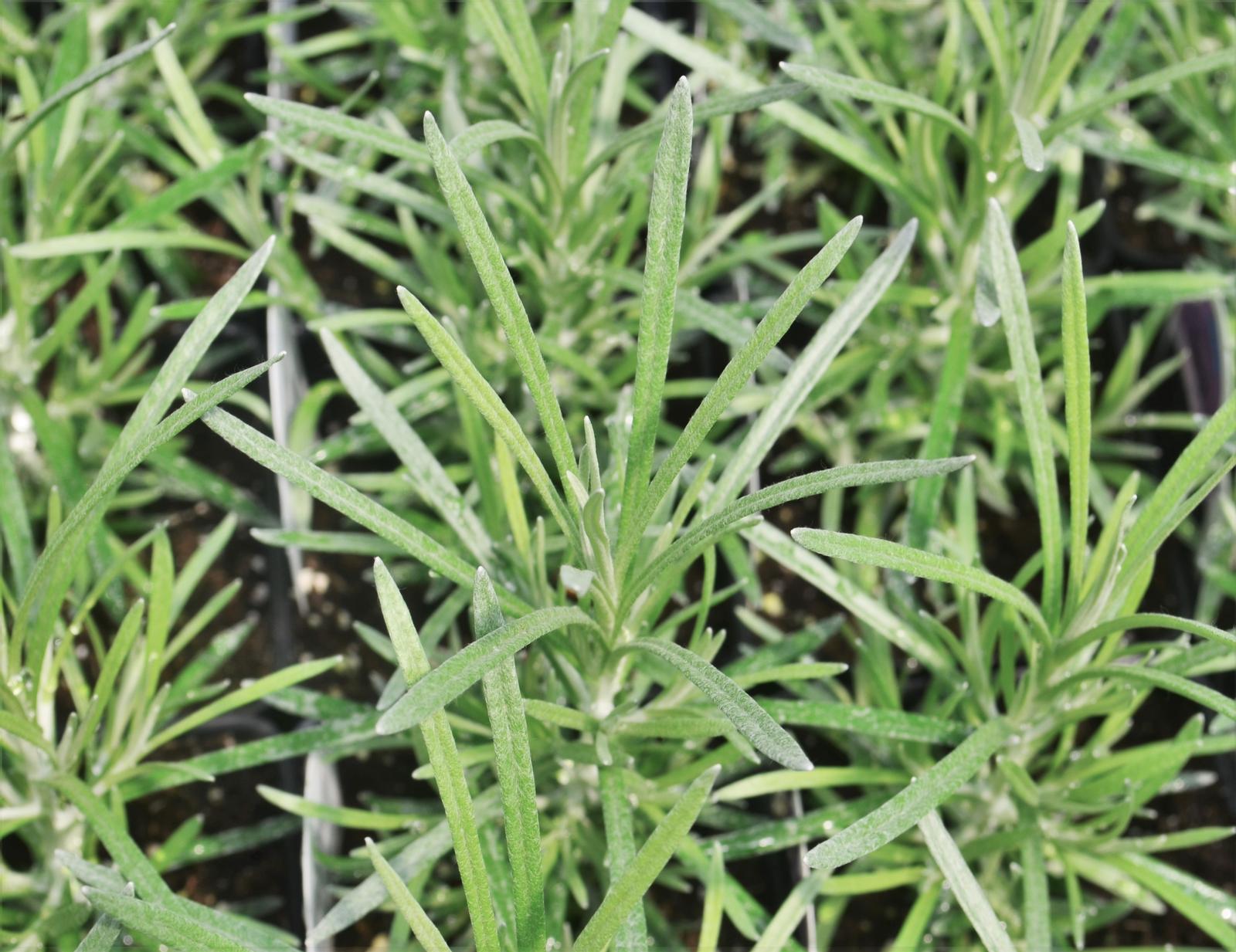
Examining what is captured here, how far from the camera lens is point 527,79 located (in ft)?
2.77

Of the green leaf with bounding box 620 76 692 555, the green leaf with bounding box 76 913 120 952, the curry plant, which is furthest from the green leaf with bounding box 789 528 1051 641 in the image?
the green leaf with bounding box 76 913 120 952

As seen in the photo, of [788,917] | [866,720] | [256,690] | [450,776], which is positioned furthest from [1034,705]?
[256,690]

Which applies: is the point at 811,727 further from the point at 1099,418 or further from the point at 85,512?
the point at 85,512

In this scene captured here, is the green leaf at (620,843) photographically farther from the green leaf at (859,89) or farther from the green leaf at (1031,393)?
Answer: the green leaf at (859,89)

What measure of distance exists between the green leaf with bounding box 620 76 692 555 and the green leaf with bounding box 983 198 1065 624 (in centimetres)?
23

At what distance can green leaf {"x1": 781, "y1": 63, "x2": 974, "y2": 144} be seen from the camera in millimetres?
753

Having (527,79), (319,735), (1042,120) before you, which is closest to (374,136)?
(527,79)

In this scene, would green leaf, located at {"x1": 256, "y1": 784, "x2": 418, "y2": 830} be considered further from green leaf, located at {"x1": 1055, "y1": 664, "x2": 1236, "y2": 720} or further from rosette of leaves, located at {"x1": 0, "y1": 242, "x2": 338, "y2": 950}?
green leaf, located at {"x1": 1055, "y1": 664, "x2": 1236, "y2": 720}

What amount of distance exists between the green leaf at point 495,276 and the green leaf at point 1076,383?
295 mm

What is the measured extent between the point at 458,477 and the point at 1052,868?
575 millimetres

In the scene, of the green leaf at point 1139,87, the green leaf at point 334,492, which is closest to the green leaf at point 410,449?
the green leaf at point 334,492

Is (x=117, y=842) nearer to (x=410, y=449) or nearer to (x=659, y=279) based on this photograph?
(x=410, y=449)

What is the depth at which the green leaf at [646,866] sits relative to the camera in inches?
21.7

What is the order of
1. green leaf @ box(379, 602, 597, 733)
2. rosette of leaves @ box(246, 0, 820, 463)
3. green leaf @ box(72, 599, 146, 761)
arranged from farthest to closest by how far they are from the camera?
rosette of leaves @ box(246, 0, 820, 463)
green leaf @ box(72, 599, 146, 761)
green leaf @ box(379, 602, 597, 733)
